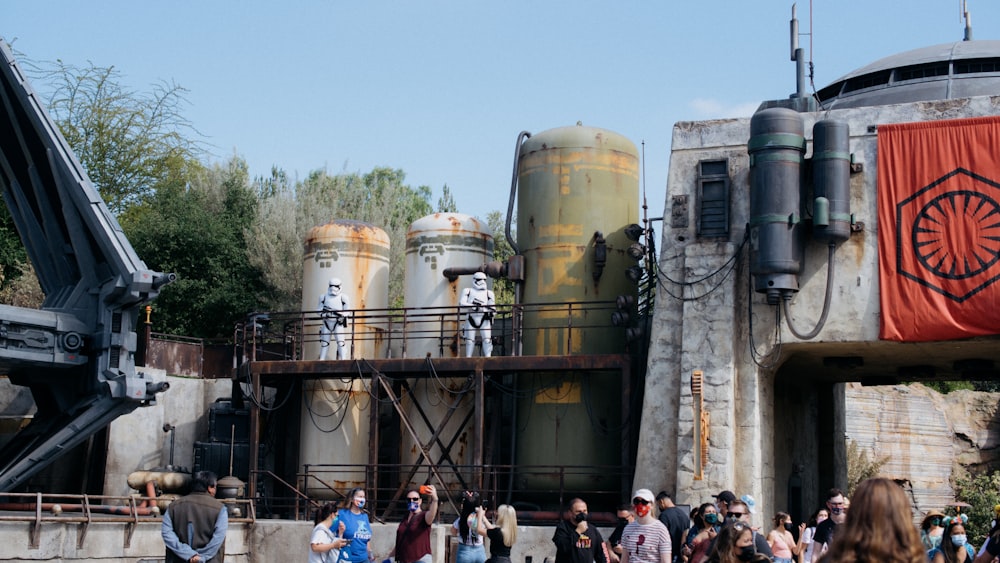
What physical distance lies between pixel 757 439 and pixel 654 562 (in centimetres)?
771

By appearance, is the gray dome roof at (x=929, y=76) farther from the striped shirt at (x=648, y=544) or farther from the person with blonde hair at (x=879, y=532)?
the person with blonde hair at (x=879, y=532)

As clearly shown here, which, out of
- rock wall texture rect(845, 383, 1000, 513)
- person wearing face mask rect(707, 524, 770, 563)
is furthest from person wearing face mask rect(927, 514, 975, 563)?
rock wall texture rect(845, 383, 1000, 513)

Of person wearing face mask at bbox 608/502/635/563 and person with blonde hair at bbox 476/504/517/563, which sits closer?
person wearing face mask at bbox 608/502/635/563

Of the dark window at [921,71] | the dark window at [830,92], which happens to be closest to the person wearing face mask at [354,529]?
the dark window at [921,71]

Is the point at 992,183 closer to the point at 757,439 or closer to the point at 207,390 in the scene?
the point at 757,439

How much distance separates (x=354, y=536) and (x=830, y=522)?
4.85m

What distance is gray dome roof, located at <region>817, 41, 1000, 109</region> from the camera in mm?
22766

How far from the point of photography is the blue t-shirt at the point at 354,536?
13438 mm

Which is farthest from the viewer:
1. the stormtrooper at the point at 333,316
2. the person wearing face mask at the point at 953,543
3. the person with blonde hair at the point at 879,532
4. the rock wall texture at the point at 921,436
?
the rock wall texture at the point at 921,436

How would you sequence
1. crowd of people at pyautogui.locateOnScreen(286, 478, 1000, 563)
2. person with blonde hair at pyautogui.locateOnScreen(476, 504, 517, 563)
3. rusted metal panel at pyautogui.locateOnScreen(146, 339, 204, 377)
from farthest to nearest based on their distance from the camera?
rusted metal panel at pyautogui.locateOnScreen(146, 339, 204, 377) → person with blonde hair at pyautogui.locateOnScreen(476, 504, 517, 563) → crowd of people at pyautogui.locateOnScreen(286, 478, 1000, 563)

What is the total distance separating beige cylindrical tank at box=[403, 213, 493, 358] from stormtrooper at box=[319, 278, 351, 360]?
127 centimetres

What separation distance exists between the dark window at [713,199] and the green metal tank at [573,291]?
272cm

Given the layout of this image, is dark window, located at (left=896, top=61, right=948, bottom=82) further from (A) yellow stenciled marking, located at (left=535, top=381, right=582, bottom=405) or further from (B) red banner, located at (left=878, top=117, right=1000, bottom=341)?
(A) yellow stenciled marking, located at (left=535, top=381, right=582, bottom=405)

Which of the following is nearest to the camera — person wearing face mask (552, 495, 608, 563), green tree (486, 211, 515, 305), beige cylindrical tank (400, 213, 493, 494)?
person wearing face mask (552, 495, 608, 563)
